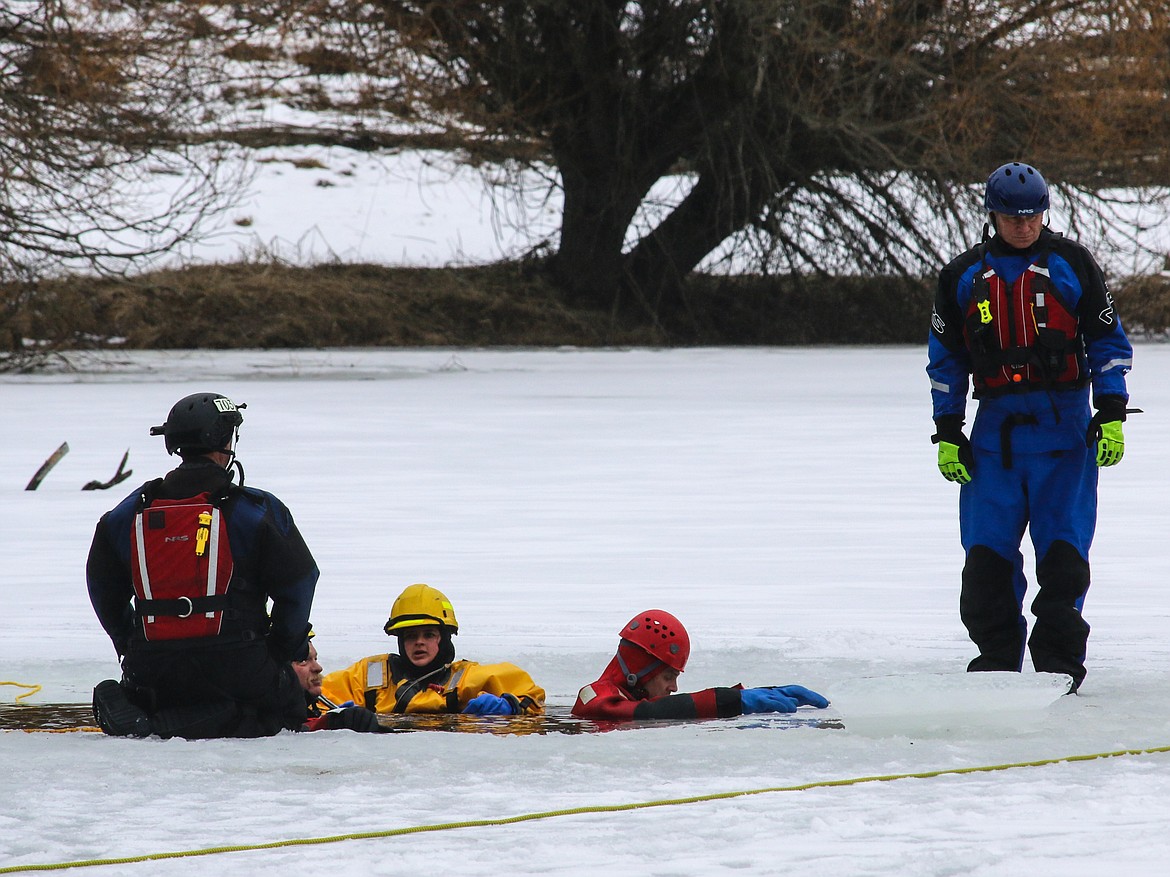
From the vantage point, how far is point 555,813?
4059 millimetres

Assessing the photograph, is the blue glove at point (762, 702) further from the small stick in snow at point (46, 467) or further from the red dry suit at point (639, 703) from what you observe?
the small stick in snow at point (46, 467)

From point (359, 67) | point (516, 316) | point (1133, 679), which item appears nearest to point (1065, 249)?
point (1133, 679)

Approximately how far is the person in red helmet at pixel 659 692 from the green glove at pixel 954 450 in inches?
33.3

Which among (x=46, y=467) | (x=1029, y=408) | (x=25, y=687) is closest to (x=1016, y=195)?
(x=1029, y=408)

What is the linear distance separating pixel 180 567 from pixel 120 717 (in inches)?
20.0

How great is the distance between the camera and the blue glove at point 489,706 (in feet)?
18.3

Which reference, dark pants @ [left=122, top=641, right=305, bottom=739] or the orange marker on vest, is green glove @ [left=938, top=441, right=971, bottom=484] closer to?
dark pants @ [left=122, top=641, right=305, bottom=739]

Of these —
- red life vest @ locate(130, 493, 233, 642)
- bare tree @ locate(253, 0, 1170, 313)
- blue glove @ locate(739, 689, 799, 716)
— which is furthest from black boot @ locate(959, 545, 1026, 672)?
bare tree @ locate(253, 0, 1170, 313)

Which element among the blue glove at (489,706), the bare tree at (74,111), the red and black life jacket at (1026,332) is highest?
the bare tree at (74,111)

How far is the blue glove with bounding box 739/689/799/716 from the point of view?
17.7 feet

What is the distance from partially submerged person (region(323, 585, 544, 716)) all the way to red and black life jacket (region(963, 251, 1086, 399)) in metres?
1.86

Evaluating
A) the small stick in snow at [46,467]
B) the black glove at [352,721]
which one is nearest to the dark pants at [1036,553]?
the black glove at [352,721]

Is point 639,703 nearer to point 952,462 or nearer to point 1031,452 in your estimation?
point 952,462

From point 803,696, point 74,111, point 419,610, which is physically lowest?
point 803,696
